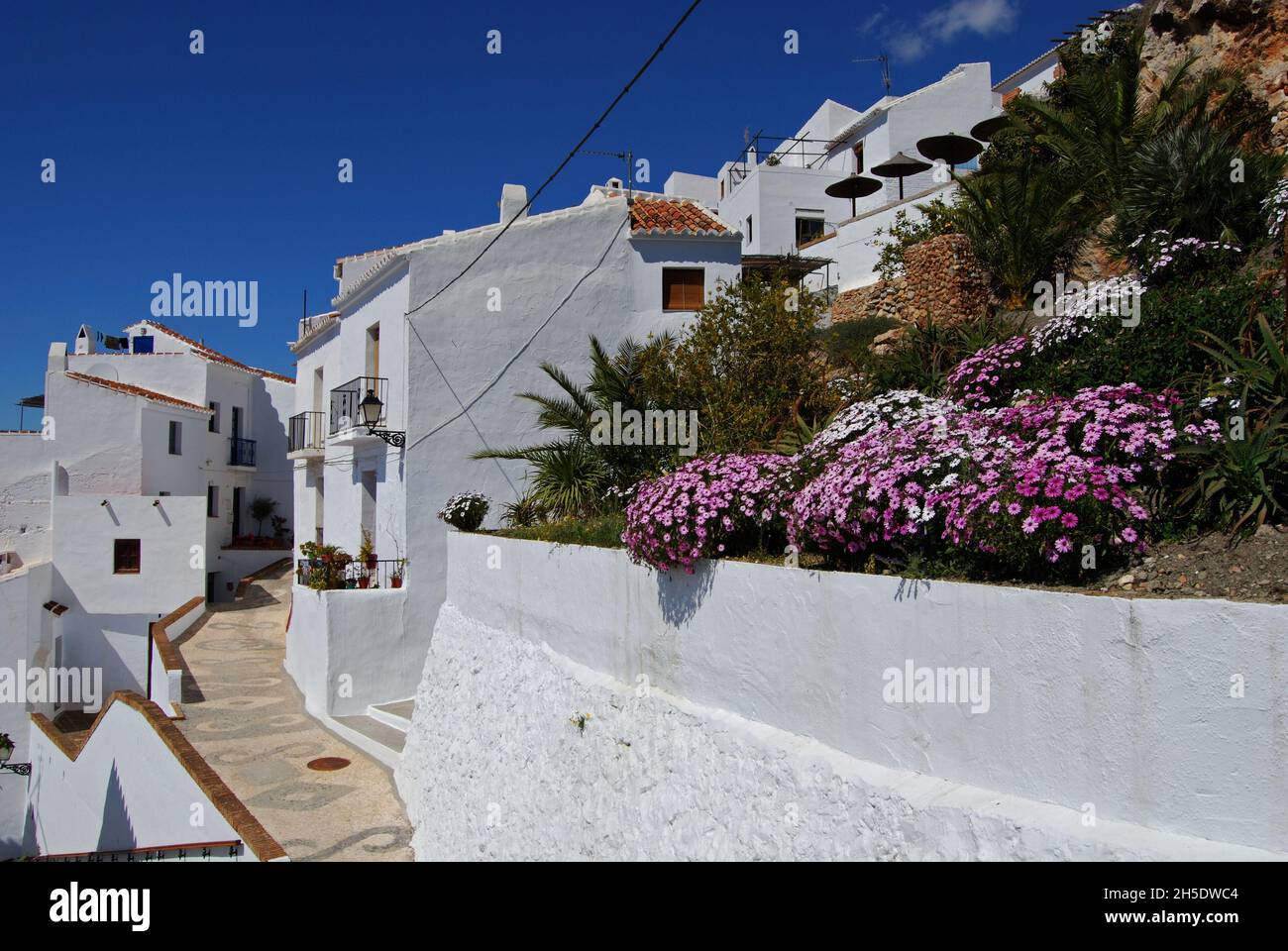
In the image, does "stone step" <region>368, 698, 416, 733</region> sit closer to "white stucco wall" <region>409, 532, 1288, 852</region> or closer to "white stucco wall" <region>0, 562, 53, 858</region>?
"white stucco wall" <region>409, 532, 1288, 852</region>

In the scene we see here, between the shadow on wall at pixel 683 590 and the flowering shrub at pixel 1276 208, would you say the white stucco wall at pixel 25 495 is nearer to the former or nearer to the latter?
the shadow on wall at pixel 683 590

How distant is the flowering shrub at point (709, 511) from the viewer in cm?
Result: 670

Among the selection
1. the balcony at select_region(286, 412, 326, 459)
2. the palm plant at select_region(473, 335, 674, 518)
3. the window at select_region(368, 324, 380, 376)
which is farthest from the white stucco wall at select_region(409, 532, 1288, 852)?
the balcony at select_region(286, 412, 326, 459)

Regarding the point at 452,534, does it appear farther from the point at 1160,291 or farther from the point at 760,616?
the point at 1160,291

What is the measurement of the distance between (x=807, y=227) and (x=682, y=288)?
9943mm

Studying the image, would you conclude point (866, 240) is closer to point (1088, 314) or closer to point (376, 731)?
point (1088, 314)

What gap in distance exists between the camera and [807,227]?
24922 millimetres

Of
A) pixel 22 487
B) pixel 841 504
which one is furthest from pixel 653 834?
pixel 22 487

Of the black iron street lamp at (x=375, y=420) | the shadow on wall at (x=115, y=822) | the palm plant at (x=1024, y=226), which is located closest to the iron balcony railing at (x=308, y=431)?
the black iron street lamp at (x=375, y=420)

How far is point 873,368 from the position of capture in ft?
31.2

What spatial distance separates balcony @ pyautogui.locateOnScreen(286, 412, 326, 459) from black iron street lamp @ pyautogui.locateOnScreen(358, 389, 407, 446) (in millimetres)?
5965

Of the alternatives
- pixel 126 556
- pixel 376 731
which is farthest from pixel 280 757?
pixel 126 556

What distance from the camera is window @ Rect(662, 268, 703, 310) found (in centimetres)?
1648

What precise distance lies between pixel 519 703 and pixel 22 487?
2193 cm
